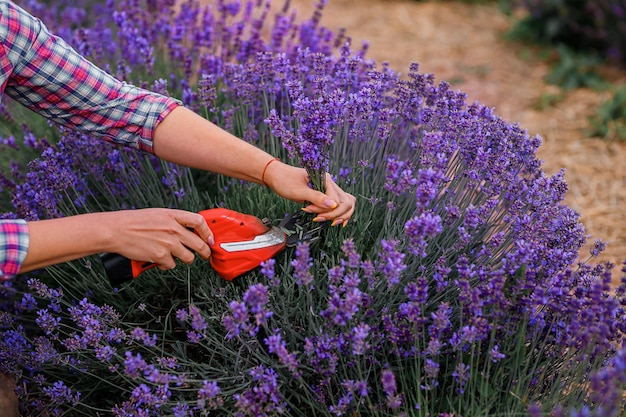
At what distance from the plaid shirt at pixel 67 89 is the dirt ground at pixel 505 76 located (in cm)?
207

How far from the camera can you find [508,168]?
6.62 ft

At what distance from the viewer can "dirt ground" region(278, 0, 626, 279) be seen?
141 inches

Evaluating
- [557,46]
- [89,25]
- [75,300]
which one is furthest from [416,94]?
[557,46]

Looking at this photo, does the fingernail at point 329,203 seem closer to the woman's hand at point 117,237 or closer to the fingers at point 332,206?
the fingers at point 332,206

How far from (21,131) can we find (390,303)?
193 cm

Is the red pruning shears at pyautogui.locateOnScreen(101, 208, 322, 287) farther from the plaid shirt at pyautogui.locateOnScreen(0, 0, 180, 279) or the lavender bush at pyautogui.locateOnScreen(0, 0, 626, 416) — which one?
the plaid shirt at pyautogui.locateOnScreen(0, 0, 180, 279)

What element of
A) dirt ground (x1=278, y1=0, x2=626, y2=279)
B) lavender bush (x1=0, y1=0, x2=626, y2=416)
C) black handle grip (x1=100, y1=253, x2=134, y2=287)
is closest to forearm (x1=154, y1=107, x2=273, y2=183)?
lavender bush (x1=0, y1=0, x2=626, y2=416)

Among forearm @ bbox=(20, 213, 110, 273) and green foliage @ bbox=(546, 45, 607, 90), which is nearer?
forearm @ bbox=(20, 213, 110, 273)

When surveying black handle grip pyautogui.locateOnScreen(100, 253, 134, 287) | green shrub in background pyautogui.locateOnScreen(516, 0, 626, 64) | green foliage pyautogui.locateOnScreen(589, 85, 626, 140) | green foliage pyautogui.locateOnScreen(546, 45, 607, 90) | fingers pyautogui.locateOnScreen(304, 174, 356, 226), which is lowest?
black handle grip pyautogui.locateOnScreen(100, 253, 134, 287)

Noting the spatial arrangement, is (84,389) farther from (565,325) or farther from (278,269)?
(565,325)

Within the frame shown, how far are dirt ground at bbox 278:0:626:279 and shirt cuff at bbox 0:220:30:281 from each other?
8.09ft

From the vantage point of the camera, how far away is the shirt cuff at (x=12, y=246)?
148 cm

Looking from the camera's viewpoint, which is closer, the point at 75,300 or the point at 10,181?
the point at 75,300

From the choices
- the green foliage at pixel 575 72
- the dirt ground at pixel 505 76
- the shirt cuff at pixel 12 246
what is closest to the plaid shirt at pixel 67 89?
the shirt cuff at pixel 12 246
